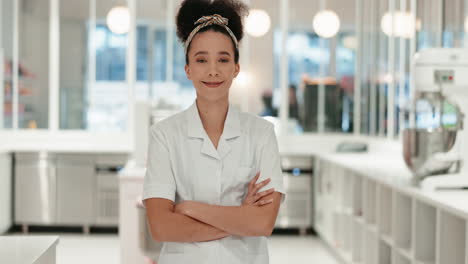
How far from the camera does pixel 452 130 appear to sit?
3334 millimetres

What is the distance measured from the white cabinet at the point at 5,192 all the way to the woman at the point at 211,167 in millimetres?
5104

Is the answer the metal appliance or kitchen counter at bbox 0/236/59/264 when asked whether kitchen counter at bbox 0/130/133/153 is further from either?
kitchen counter at bbox 0/236/59/264

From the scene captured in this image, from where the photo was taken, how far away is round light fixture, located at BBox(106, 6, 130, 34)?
7.12m

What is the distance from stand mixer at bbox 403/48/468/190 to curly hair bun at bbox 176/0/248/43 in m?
1.93

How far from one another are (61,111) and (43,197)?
1.20 m

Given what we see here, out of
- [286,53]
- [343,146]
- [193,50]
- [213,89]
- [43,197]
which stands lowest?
[43,197]

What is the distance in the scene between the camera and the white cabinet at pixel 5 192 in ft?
20.7

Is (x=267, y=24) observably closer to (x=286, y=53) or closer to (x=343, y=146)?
(x=286, y=53)

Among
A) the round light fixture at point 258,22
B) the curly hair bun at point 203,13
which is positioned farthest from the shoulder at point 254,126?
the round light fixture at point 258,22

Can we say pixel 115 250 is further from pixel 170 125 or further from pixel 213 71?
pixel 213 71

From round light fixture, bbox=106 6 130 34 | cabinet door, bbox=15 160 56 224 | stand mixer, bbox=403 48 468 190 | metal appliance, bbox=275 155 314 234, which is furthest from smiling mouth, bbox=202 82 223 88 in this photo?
round light fixture, bbox=106 6 130 34

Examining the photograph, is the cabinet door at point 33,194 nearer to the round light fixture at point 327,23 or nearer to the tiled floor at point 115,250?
the tiled floor at point 115,250

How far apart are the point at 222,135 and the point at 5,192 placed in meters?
5.33

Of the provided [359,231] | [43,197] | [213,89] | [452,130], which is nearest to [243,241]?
[213,89]
